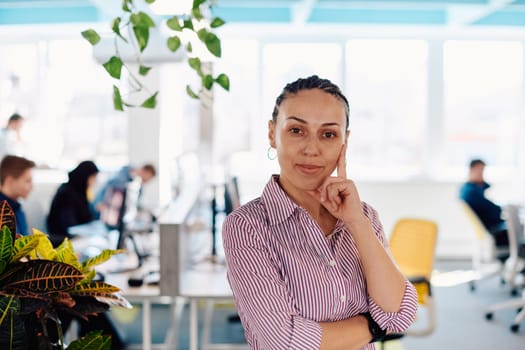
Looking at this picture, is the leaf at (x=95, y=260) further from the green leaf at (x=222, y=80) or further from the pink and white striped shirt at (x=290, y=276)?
the green leaf at (x=222, y=80)

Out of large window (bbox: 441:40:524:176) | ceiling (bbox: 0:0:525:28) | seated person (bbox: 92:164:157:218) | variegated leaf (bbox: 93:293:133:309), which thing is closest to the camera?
variegated leaf (bbox: 93:293:133:309)

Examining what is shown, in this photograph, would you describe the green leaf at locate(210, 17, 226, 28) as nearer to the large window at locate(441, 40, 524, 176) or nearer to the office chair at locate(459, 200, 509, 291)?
the office chair at locate(459, 200, 509, 291)

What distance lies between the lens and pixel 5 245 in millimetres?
1122

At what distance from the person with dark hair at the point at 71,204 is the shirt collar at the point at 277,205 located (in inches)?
124

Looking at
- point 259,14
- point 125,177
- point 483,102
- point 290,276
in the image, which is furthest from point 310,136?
point 483,102

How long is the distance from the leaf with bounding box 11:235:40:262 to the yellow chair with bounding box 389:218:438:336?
2.58 m

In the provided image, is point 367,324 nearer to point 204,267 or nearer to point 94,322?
point 204,267

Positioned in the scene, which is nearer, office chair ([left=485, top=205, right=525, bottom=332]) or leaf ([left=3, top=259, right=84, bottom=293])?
leaf ([left=3, top=259, right=84, bottom=293])

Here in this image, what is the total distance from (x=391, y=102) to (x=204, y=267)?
511 centimetres

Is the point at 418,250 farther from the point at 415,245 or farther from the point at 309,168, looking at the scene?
the point at 309,168

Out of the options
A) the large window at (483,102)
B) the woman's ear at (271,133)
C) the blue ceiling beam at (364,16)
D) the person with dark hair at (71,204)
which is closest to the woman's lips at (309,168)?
the woman's ear at (271,133)

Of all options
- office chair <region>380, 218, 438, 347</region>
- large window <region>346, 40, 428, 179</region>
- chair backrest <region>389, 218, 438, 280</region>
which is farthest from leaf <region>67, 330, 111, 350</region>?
large window <region>346, 40, 428, 179</region>

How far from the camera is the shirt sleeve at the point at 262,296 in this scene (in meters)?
1.25

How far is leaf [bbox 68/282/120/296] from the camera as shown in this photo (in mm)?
1264
